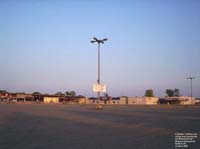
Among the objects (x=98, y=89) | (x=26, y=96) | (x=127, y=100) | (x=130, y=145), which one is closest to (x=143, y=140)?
(x=130, y=145)

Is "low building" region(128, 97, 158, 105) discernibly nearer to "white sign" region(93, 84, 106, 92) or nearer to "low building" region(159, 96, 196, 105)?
"low building" region(159, 96, 196, 105)

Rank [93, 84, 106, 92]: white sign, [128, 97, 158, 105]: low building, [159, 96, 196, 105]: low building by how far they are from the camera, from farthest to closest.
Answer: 1. [159, 96, 196, 105]: low building
2. [128, 97, 158, 105]: low building
3. [93, 84, 106, 92]: white sign

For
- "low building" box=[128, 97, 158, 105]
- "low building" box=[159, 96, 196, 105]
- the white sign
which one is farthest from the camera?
"low building" box=[159, 96, 196, 105]

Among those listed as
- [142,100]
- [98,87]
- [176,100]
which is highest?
[98,87]

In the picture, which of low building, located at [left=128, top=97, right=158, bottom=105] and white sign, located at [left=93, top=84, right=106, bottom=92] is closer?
white sign, located at [left=93, top=84, right=106, bottom=92]

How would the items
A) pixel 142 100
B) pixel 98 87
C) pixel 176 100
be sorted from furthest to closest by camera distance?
pixel 176 100 → pixel 142 100 → pixel 98 87

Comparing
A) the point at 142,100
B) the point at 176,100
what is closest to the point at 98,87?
the point at 142,100

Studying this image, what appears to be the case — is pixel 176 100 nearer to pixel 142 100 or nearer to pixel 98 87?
pixel 142 100

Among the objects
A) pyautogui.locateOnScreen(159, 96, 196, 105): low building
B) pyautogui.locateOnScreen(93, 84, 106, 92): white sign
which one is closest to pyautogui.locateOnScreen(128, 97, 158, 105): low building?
pyautogui.locateOnScreen(159, 96, 196, 105): low building

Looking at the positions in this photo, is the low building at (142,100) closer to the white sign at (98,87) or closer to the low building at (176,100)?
the low building at (176,100)

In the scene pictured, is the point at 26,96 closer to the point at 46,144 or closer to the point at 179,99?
the point at 179,99

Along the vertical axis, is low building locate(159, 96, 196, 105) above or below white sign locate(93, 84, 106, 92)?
below

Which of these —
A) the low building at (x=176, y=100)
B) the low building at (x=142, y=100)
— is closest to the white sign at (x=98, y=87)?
the low building at (x=142, y=100)

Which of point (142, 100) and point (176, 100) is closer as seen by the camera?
point (142, 100)
